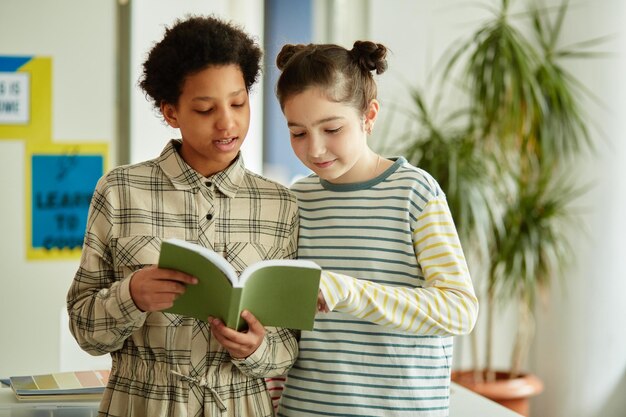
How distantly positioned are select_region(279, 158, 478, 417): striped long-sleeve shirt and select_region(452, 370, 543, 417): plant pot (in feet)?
6.61

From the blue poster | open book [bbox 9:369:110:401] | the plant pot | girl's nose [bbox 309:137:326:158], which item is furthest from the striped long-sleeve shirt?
the blue poster

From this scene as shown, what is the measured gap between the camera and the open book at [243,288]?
1387 millimetres

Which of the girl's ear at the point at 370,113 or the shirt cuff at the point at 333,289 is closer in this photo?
the shirt cuff at the point at 333,289

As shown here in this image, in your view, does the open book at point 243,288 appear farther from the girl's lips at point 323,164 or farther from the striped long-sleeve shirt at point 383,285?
the girl's lips at point 323,164

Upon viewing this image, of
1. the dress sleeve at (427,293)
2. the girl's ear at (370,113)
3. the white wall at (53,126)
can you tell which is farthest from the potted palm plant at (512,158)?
the dress sleeve at (427,293)

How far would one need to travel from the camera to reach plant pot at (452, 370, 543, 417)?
363 cm

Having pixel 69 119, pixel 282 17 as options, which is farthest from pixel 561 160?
pixel 69 119

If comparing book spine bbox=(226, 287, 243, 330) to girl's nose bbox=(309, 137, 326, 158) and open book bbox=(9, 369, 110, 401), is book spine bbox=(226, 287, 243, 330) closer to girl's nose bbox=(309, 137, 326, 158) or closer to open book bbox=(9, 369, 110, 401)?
girl's nose bbox=(309, 137, 326, 158)

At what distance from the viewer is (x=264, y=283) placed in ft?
4.72

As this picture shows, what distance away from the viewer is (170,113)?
168 cm

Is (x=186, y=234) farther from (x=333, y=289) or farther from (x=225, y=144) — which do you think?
(x=333, y=289)

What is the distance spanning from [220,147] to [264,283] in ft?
1.01

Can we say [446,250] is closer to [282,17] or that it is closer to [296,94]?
[296,94]

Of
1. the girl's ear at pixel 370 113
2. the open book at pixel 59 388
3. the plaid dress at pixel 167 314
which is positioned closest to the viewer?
the plaid dress at pixel 167 314
